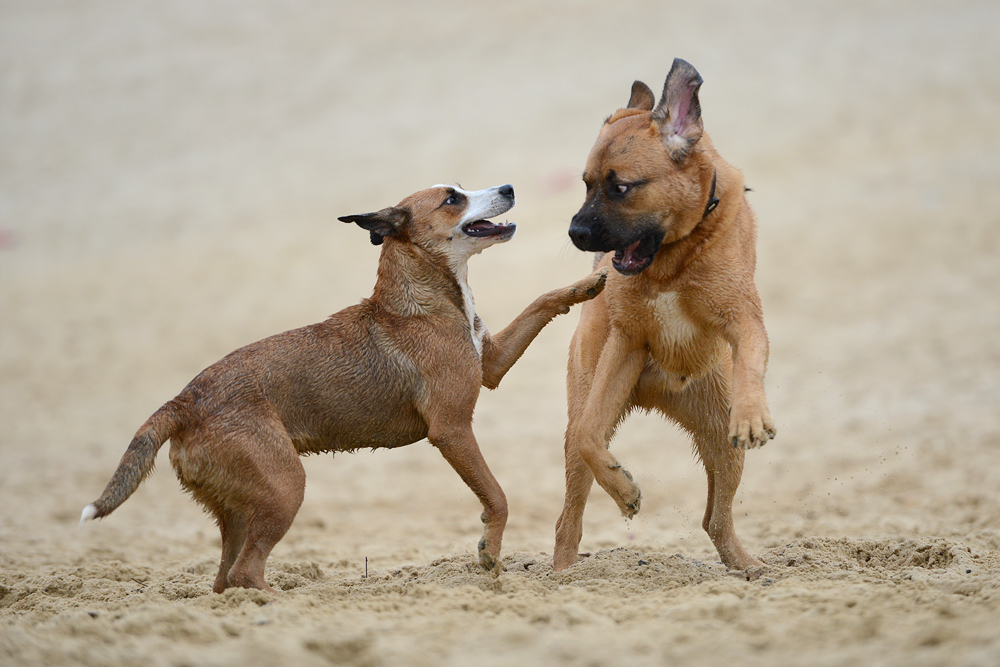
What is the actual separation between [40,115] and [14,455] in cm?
Result: 1480

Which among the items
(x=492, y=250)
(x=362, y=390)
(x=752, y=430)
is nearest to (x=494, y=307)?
(x=492, y=250)

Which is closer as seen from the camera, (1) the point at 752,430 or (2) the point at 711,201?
(1) the point at 752,430

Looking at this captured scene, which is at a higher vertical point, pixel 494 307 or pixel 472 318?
pixel 494 307

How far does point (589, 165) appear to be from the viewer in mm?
5734

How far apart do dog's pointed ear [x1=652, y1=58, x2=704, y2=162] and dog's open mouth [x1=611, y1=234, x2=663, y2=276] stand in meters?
0.47

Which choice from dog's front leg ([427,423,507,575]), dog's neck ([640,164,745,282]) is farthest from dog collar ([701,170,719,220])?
dog's front leg ([427,423,507,575])

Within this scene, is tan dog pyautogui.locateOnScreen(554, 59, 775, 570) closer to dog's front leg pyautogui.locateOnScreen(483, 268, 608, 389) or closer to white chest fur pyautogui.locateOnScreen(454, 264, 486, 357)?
dog's front leg pyautogui.locateOnScreen(483, 268, 608, 389)

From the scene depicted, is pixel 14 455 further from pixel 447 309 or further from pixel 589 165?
pixel 589 165

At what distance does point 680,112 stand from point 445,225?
1619 millimetres

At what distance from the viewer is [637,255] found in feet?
18.4

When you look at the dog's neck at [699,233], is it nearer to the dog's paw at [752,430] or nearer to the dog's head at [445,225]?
the dog's paw at [752,430]

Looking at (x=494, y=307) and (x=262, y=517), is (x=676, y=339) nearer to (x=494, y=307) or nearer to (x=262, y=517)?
(x=262, y=517)

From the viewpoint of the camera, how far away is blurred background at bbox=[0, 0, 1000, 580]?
10.1 metres

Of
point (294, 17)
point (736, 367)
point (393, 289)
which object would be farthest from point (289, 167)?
point (736, 367)
